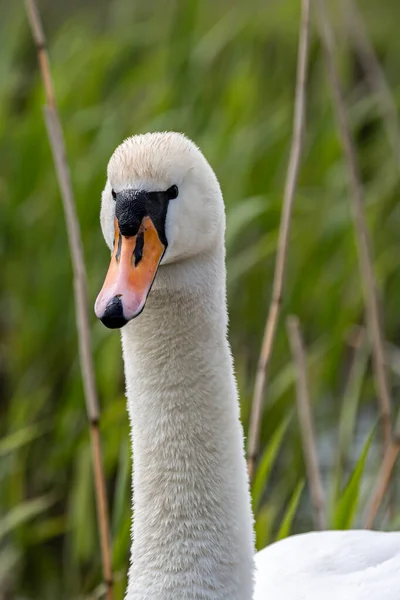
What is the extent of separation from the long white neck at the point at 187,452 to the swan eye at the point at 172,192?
11cm

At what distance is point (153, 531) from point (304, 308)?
2.09 m

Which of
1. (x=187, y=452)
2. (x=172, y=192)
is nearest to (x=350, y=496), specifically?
(x=187, y=452)

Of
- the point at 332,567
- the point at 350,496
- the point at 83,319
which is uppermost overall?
the point at 83,319

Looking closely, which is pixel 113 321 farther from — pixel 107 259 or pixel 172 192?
pixel 107 259

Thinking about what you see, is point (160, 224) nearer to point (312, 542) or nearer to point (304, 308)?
point (312, 542)

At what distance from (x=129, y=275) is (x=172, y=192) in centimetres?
15

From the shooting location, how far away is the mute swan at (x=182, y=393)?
147cm

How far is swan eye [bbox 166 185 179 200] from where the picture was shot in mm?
1473

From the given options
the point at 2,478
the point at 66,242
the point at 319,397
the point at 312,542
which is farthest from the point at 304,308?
the point at 312,542

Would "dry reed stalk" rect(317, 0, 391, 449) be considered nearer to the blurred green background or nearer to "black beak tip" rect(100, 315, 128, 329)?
the blurred green background

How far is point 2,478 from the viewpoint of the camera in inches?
116

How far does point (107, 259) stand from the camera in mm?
3498

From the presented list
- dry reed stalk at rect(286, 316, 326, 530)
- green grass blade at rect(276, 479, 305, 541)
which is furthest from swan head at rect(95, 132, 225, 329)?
dry reed stalk at rect(286, 316, 326, 530)

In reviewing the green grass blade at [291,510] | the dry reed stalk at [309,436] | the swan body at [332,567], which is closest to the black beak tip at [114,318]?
the swan body at [332,567]
